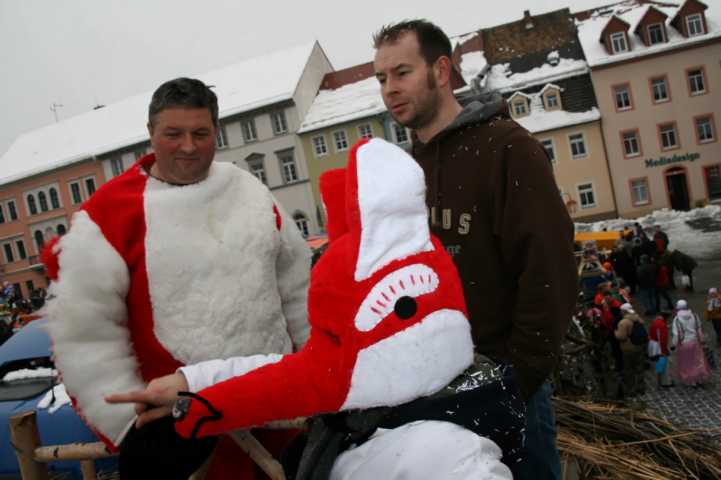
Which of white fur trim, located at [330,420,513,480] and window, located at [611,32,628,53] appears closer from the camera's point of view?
white fur trim, located at [330,420,513,480]

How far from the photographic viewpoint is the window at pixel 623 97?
30141mm

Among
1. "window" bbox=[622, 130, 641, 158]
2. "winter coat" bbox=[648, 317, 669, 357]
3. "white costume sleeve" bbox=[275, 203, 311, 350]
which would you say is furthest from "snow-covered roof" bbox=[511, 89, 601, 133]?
"white costume sleeve" bbox=[275, 203, 311, 350]

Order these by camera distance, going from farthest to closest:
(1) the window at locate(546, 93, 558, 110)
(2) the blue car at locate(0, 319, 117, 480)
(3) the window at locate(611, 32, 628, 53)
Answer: (1) the window at locate(546, 93, 558, 110) < (3) the window at locate(611, 32, 628, 53) < (2) the blue car at locate(0, 319, 117, 480)

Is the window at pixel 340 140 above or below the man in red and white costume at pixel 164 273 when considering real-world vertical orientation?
above

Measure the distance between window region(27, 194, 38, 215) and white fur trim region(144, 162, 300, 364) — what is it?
138ft

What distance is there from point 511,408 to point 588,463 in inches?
94.3

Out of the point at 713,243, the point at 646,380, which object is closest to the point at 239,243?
the point at 646,380

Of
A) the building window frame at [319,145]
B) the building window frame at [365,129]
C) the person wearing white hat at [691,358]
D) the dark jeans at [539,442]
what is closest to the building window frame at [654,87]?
the building window frame at [365,129]

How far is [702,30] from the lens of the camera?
29.6 m

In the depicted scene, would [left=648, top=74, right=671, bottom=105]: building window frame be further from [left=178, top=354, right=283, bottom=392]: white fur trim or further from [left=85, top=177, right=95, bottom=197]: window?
[left=178, top=354, right=283, bottom=392]: white fur trim

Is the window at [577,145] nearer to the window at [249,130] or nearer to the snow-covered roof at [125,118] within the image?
the snow-covered roof at [125,118]

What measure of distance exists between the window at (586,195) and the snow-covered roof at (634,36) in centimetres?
590

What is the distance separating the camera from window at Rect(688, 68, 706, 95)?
98.1ft

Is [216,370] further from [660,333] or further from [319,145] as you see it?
[319,145]
